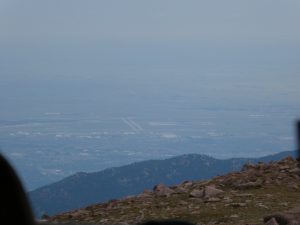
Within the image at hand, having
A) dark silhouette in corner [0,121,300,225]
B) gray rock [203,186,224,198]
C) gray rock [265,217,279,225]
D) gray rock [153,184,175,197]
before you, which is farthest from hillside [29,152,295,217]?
dark silhouette in corner [0,121,300,225]

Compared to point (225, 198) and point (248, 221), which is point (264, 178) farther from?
point (248, 221)

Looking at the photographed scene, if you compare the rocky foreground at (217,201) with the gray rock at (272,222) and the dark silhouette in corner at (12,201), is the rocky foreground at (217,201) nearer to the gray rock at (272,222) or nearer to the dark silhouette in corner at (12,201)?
the gray rock at (272,222)

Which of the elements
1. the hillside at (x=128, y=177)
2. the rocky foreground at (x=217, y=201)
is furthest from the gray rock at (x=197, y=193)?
the hillside at (x=128, y=177)

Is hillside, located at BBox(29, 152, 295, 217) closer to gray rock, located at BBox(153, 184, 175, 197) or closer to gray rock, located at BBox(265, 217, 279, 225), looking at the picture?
gray rock, located at BBox(153, 184, 175, 197)

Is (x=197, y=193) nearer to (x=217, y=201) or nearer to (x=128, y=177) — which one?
(x=217, y=201)

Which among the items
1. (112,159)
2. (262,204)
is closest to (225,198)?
(262,204)

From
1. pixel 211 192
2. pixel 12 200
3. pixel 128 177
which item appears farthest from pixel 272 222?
pixel 128 177

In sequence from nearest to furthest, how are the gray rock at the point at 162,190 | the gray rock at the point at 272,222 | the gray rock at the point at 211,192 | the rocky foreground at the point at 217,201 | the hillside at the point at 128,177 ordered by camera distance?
the gray rock at the point at 272,222
the rocky foreground at the point at 217,201
the gray rock at the point at 211,192
the gray rock at the point at 162,190
the hillside at the point at 128,177
